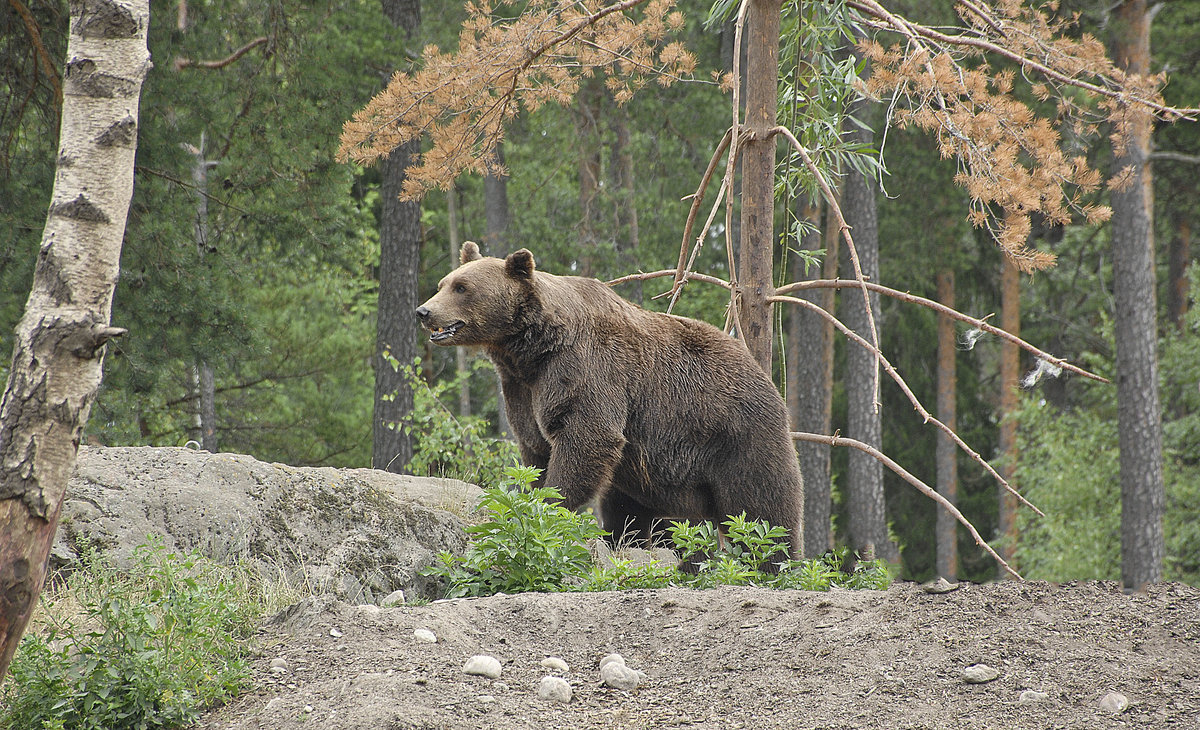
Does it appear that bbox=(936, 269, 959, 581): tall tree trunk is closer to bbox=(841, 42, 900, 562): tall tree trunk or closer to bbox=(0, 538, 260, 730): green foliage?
bbox=(841, 42, 900, 562): tall tree trunk

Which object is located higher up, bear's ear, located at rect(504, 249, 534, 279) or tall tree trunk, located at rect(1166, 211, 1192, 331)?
tall tree trunk, located at rect(1166, 211, 1192, 331)

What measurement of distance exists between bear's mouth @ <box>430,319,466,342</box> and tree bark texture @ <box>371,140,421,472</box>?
6.96m

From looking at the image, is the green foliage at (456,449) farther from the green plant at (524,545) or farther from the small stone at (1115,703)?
the small stone at (1115,703)

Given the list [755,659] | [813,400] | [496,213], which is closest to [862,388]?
[813,400]

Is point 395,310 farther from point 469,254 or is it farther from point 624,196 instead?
point 469,254

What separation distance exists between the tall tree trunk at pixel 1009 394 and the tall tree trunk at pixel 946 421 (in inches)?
34.3

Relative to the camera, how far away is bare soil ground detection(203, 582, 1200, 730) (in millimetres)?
2842

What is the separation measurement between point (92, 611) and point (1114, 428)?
16164 mm

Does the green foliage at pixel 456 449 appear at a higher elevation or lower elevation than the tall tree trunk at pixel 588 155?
lower

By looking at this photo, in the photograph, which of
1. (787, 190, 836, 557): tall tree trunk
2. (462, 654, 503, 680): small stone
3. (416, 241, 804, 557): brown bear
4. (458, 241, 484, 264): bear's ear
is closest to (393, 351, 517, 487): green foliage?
(458, 241, 484, 264): bear's ear

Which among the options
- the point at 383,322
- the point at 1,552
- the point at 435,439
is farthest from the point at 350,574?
the point at 383,322

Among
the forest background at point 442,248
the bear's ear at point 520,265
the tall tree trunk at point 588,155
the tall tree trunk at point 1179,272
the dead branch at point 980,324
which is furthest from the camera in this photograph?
the tall tree trunk at point 1179,272

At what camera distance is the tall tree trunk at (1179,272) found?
16516 mm

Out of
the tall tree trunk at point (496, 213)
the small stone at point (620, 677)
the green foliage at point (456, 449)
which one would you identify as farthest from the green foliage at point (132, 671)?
the tall tree trunk at point (496, 213)
